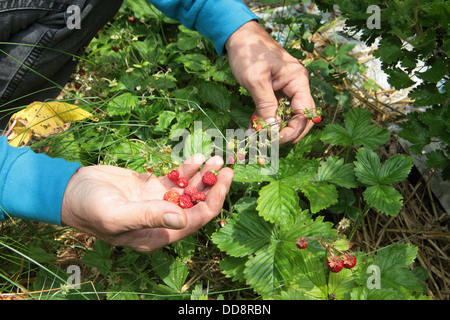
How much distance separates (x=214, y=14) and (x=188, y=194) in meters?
0.97

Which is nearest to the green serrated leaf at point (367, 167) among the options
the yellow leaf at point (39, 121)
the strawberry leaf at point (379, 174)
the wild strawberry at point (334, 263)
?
the strawberry leaf at point (379, 174)

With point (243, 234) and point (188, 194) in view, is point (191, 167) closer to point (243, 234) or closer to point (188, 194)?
point (188, 194)

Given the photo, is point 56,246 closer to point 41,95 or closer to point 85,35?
point 41,95

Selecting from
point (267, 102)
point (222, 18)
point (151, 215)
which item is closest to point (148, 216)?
point (151, 215)

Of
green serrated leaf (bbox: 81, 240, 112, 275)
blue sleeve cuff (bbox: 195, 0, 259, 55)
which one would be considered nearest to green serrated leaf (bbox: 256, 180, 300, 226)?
green serrated leaf (bbox: 81, 240, 112, 275)

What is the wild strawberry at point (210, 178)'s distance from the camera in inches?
59.4

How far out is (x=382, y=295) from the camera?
1.29 metres

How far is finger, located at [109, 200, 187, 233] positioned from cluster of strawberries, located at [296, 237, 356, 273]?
1.56 ft

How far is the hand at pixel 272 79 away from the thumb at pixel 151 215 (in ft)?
2.29

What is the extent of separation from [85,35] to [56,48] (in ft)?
0.58

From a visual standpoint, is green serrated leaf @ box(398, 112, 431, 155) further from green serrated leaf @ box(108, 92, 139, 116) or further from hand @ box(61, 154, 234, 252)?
green serrated leaf @ box(108, 92, 139, 116)

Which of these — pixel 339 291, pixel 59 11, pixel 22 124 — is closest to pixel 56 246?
pixel 22 124

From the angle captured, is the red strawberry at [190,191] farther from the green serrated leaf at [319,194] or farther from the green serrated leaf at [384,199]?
the green serrated leaf at [384,199]

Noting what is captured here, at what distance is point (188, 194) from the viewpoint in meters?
1.52
